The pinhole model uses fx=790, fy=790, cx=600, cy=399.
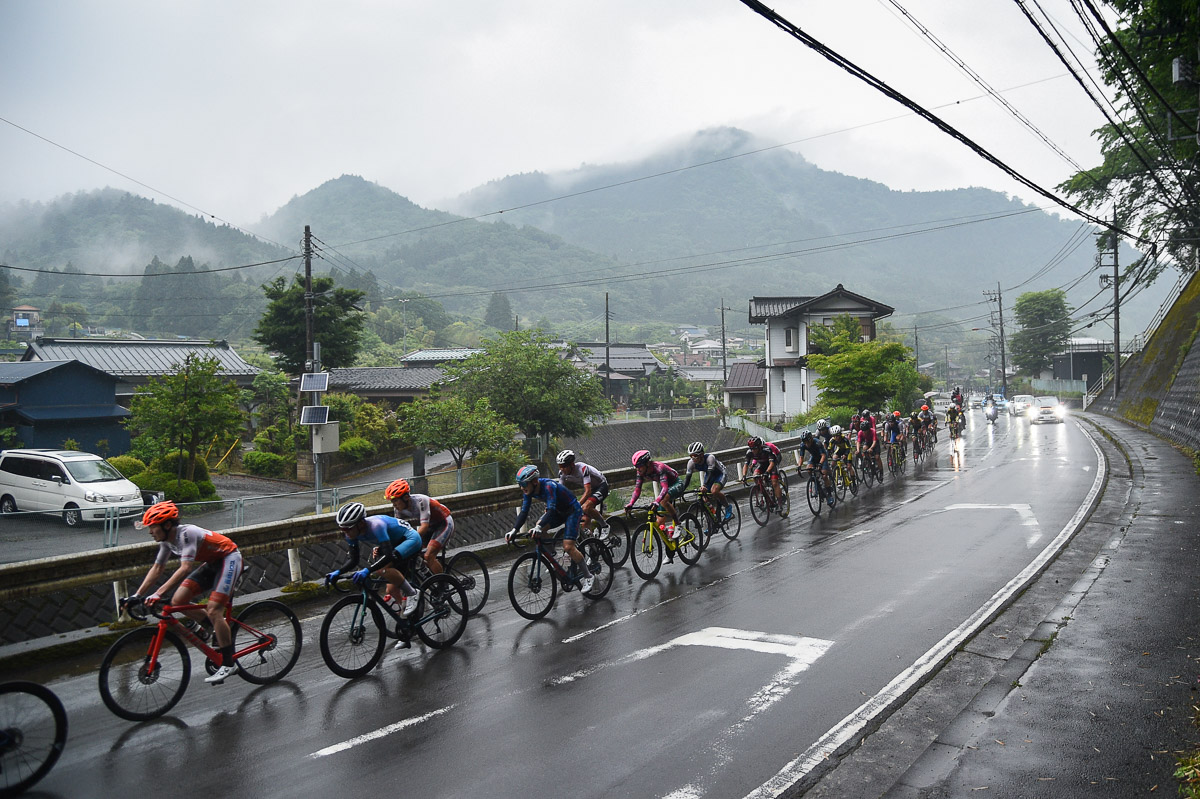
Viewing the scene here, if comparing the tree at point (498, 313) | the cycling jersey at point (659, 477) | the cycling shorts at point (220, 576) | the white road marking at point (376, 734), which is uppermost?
the tree at point (498, 313)

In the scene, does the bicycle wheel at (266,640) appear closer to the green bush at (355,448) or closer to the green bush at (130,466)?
the green bush at (130,466)

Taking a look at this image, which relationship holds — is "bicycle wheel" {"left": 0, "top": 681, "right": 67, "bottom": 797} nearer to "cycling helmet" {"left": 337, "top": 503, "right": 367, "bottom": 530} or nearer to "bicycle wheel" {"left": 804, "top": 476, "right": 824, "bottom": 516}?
"cycling helmet" {"left": 337, "top": 503, "right": 367, "bottom": 530}

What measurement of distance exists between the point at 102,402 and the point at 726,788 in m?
35.7

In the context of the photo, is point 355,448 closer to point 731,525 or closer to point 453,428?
point 453,428

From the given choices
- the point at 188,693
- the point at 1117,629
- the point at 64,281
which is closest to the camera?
the point at 188,693

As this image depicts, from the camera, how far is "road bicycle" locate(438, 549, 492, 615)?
942 centimetres

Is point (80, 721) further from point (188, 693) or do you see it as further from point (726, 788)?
point (726, 788)

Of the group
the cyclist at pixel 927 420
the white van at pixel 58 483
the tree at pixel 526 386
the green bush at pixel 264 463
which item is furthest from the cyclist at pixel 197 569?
the green bush at pixel 264 463

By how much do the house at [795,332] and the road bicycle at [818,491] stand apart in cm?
3730

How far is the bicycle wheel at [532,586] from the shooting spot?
31.7 feet

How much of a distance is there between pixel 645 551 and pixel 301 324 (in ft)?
107

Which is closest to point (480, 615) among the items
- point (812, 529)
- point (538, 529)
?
point (538, 529)

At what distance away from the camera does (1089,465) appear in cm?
2408

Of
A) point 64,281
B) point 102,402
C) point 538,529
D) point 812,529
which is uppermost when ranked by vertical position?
point 64,281
